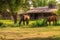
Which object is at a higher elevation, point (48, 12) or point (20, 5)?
point (20, 5)

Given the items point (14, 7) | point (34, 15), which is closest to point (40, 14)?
point (34, 15)

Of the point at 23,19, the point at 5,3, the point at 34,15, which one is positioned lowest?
the point at 34,15

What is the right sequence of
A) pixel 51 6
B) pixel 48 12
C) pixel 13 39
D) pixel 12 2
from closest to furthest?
pixel 13 39, pixel 12 2, pixel 48 12, pixel 51 6

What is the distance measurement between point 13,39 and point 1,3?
18054 mm

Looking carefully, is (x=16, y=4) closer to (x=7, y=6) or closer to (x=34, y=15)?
(x=7, y=6)

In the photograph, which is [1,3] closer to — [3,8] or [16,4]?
[3,8]

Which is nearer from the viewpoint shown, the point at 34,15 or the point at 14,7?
the point at 14,7

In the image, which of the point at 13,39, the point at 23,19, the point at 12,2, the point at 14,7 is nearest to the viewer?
the point at 13,39

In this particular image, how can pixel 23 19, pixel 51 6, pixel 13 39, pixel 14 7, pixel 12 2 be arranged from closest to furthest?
pixel 13 39 → pixel 23 19 → pixel 12 2 → pixel 14 7 → pixel 51 6

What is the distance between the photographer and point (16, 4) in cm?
3350

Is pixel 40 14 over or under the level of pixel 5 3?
under

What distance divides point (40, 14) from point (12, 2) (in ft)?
126

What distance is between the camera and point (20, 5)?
111ft

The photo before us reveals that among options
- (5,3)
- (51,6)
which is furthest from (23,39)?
(51,6)
